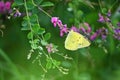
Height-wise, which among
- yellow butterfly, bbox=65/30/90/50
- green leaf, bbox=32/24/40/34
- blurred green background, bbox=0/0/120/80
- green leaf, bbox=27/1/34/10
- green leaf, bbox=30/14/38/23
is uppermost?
green leaf, bbox=27/1/34/10

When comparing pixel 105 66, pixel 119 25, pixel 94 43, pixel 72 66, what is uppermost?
pixel 119 25

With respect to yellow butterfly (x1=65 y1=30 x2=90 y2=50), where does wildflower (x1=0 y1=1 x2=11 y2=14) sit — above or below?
below

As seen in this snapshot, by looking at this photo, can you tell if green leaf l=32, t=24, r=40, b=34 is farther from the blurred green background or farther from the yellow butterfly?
the blurred green background

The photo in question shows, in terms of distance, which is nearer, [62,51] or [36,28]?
[36,28]

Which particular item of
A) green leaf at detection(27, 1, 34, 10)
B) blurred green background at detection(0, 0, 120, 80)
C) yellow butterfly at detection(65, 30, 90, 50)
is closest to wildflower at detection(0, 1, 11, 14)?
blurred green background at detection(0, 0, 120, 80)

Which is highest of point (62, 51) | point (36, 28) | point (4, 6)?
point (36, 28)

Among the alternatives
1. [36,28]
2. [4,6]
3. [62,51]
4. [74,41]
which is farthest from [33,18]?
[62,51]

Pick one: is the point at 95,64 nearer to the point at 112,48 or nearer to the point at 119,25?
the point at 112,48

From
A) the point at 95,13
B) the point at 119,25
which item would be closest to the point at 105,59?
the point at 95,13

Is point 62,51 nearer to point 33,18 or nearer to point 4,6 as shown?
point 4,6
